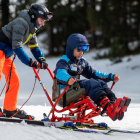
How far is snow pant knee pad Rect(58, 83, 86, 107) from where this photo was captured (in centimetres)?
329

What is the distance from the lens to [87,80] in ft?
A: 10.7

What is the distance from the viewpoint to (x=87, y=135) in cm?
291

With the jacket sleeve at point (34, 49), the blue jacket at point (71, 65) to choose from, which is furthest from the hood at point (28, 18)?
the blue jacket at point (71, 65)

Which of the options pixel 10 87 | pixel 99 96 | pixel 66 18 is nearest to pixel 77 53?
pixel 99 96

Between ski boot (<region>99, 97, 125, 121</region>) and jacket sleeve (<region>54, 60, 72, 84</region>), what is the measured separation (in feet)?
1.84

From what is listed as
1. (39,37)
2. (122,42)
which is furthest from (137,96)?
(39,37)

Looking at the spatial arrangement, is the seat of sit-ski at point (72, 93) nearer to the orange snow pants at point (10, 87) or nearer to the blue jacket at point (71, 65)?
the blue jacket at point (71, 65)

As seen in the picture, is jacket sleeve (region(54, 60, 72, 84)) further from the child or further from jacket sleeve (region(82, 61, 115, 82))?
jacket sleeve (region(82, 61, 115, 82))

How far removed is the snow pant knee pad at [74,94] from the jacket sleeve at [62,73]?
0.16 meters

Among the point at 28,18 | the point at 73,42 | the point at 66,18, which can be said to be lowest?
the point at 73,42

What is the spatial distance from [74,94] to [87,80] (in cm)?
27

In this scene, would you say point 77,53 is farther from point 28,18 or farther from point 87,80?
point 28,18

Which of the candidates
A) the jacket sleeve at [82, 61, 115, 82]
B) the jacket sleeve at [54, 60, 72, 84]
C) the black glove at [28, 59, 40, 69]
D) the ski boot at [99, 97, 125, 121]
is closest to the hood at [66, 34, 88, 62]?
the jacket sleeve at [54, 60, 72, 84]

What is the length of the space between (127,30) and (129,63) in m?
3.28
